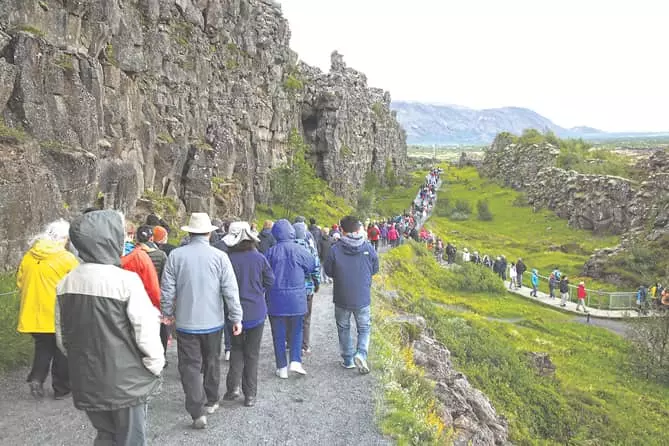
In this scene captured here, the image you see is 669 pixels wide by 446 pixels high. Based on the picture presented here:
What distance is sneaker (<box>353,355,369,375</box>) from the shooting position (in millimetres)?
12266

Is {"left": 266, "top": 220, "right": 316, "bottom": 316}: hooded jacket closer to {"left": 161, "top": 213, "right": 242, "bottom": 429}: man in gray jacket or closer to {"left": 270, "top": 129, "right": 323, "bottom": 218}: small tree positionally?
{"left": 161, "top": 213, "right": 242, "bottom": 429}: man in gray jacket

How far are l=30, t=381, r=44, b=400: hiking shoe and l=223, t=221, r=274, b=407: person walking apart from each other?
3.45 metres

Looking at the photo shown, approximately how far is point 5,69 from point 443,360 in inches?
687

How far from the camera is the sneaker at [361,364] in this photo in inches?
483

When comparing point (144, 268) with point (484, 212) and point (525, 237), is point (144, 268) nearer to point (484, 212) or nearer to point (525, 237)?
point (525, 237)

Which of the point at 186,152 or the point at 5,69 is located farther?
the point at 186,152

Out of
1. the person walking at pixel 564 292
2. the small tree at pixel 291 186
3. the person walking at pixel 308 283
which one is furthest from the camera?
the small tree at pixel 291 186

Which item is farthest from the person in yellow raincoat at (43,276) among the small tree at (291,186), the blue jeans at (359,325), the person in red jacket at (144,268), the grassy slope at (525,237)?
the grassy slope at (525,237)

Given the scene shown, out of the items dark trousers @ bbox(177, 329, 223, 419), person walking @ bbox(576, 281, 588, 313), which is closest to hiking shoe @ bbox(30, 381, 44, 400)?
dark trousers @ bbox(177, 329, 223, 419)

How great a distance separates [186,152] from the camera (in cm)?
3822

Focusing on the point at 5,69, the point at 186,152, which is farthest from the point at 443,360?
the point at 186,152

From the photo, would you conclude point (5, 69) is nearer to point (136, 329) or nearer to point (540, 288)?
point (136, 329)

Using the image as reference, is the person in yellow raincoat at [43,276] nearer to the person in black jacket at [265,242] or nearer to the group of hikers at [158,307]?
the group of hikers at [158,307]

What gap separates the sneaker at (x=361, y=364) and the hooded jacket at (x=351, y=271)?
47.0 inches
